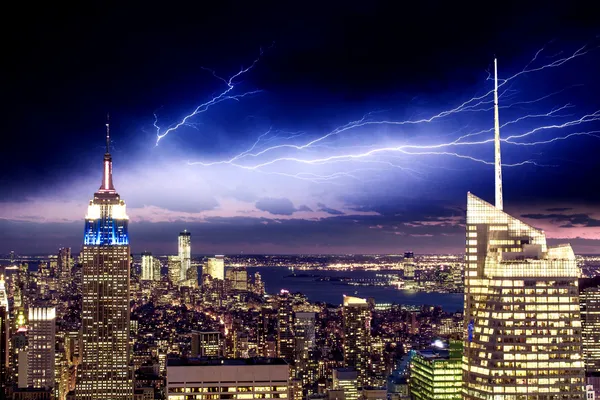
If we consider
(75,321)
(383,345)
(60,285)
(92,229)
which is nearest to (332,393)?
(383,345)

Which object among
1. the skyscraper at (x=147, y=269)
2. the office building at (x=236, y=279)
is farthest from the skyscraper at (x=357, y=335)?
the office building at (x=236, y=279)

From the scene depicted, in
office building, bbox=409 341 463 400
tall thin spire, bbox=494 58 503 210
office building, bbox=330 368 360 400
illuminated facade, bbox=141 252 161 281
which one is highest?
tall thin spire, bbox=494 58 503 210

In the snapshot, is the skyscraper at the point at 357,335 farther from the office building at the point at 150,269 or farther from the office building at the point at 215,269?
the office building at the point at 150,269

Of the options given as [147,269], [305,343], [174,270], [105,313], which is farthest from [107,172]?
[174,270]

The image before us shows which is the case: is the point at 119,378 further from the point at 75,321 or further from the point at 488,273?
the point at 488,273

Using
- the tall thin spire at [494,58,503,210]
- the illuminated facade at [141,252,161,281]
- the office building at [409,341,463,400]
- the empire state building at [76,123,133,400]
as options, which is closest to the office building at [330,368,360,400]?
the office building at [409,341,463,400]

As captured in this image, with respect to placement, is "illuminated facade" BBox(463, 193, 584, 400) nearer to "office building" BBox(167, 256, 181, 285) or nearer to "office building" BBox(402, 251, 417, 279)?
"office building" BBox(402, 251, 417, 279)
